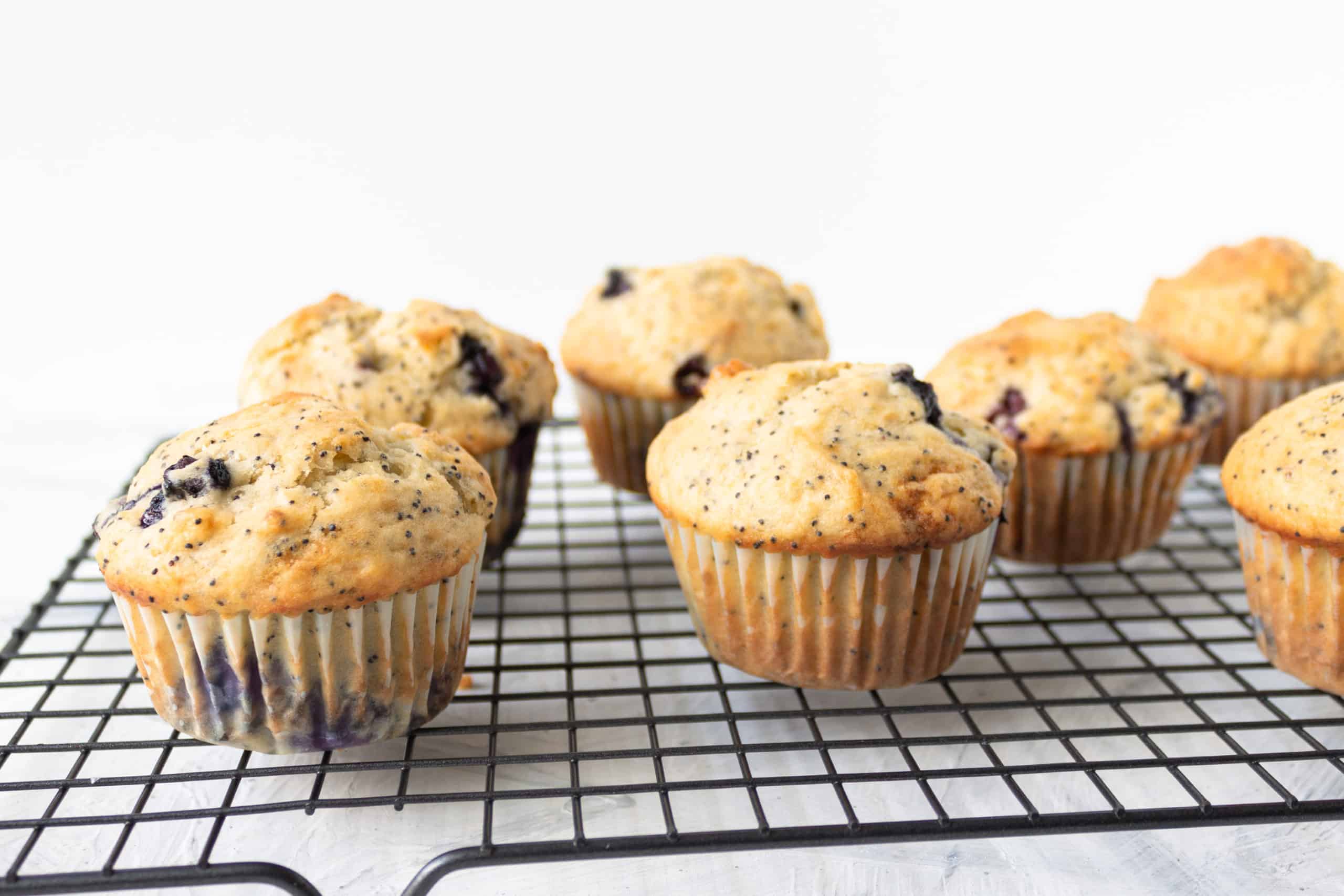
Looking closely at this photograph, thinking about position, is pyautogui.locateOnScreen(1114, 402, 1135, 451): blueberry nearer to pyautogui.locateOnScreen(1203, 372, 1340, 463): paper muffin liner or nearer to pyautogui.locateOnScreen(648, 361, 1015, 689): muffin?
pyautogui.locateOnScreen(648, 361, 1015, 689): muffin

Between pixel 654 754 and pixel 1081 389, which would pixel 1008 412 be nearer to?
pixel 1081 389

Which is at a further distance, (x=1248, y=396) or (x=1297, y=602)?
(x=1248, y=396)

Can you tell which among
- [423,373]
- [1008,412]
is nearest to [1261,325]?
[1008,412]

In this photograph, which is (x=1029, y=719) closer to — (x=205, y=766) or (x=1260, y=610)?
(x=1260, y=610)

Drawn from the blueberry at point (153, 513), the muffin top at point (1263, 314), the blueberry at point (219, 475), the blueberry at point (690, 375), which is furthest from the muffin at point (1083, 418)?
the blueberry at point (153, 513)

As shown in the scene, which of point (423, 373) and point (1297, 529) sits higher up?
point (423, 373)

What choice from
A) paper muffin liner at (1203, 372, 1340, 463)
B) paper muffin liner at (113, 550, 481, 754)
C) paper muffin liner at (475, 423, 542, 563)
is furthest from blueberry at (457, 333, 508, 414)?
paper muffin liner at (1203, 372, 1340, 463)
